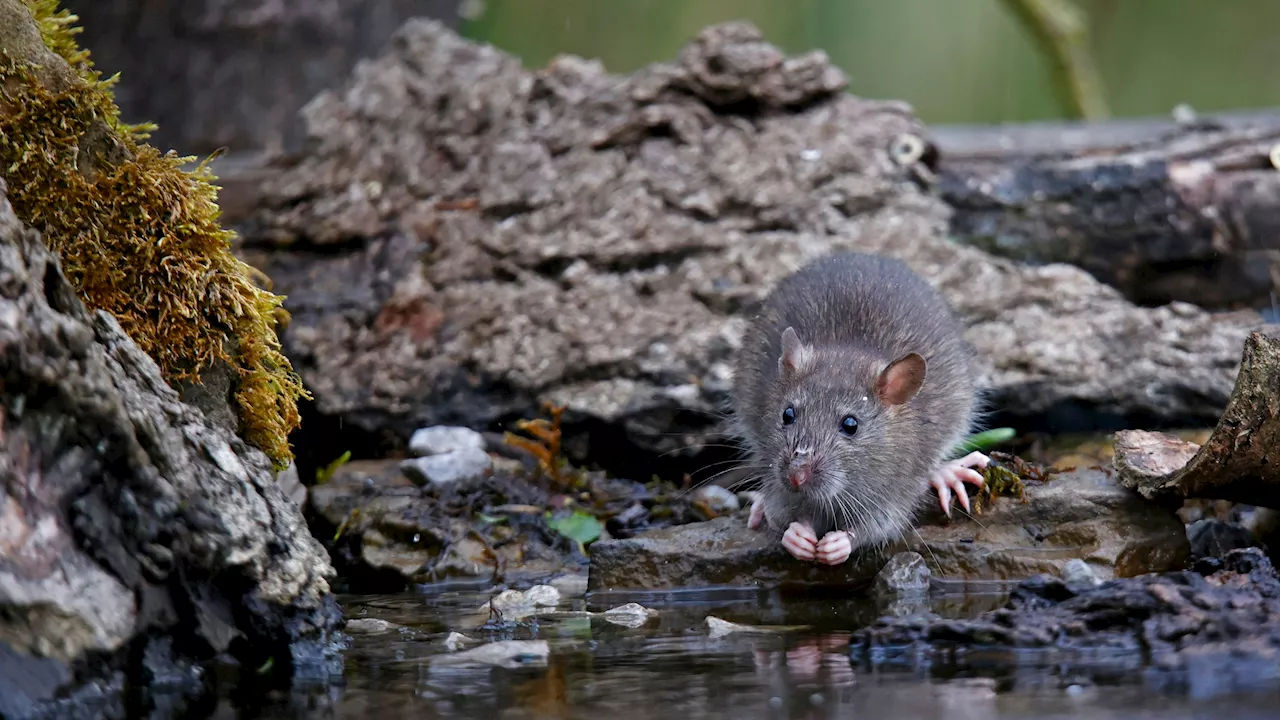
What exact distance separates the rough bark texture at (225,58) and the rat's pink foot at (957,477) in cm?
582

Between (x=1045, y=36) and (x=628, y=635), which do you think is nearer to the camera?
(x=628, y=635)

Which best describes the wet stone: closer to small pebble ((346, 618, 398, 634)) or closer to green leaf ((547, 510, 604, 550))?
green leaf ((547, 510, 604, 550))

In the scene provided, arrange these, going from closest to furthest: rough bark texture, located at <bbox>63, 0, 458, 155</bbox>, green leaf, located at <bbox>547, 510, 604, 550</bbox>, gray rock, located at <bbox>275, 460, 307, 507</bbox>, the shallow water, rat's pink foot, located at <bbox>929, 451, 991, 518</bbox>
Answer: the shallow water < rat's pink foot, located at <bbox>929, 451, 991, 518</bbox> < gray rock, located at <bbox>275, 460, 307, 507</bbox> < green leaf, located at <bbox>547, 510, 604, 550</bbox> < rough bark texture, located at <bbox>63, 0, 458, 155</bbox>

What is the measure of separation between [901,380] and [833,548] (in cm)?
78

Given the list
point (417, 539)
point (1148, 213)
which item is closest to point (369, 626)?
point (417, 539)

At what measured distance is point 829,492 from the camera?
16.3 ft

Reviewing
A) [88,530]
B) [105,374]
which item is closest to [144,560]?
[88,530]

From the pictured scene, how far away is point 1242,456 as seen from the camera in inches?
168

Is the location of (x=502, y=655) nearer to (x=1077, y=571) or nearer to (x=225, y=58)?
(x=1077, y=571)

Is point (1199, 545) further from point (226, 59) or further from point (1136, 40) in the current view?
point (1136, 40)

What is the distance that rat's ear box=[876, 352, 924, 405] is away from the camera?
4.98 m

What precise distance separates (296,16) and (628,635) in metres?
6.89

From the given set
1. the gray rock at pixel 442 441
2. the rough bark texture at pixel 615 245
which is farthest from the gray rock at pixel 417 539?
the rough bark texture at pixel 615 245

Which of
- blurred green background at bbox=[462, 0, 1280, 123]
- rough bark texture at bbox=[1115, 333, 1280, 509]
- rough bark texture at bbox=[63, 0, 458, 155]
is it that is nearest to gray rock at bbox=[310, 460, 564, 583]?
rough bark texture at bbox=[1115, 333, 1280, 509]
